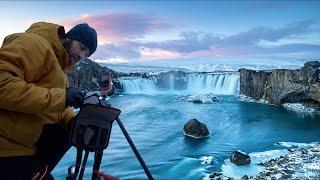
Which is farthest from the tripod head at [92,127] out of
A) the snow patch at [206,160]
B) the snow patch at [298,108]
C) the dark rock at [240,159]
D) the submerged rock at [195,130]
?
the snow patch at [298,108]

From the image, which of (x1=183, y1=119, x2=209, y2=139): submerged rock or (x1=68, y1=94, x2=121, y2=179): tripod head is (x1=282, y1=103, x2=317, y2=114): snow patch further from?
(x1=68, y1=94, x2=121, y2=179): tripod head

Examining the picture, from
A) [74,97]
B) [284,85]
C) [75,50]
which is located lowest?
[284,85]

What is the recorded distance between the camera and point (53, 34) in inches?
114

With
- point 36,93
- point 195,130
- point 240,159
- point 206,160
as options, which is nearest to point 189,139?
point 195,130

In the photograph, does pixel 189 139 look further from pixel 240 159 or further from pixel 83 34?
pixel 83 34

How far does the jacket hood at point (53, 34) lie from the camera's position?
2.88 metres

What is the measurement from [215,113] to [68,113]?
95.5 ft

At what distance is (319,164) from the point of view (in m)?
14.1

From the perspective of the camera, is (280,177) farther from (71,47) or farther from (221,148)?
(71,47)

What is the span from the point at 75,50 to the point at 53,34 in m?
0.21

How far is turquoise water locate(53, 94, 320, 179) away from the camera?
15.8m

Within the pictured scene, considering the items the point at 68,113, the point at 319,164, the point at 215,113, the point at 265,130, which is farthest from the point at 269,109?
the point at 68,113

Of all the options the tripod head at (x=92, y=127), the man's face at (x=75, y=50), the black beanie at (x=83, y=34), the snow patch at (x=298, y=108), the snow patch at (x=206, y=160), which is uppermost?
the black beanie at (x=83, y=34)

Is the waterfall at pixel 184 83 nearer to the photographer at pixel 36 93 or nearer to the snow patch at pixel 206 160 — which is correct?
the snow patch at pixel 206 160
